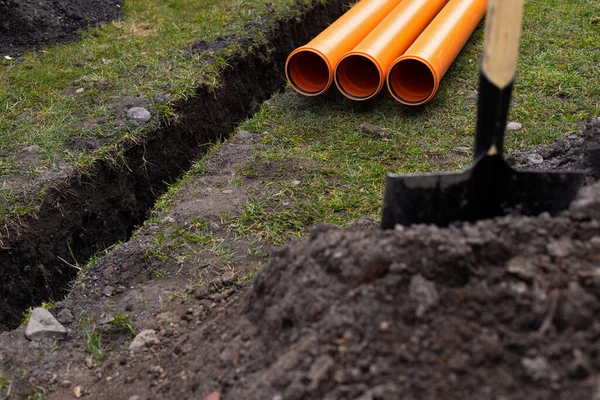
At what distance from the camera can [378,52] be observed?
435 centimetres

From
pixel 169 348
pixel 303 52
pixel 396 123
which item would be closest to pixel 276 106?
pixel 303 52

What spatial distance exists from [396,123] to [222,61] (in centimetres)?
154

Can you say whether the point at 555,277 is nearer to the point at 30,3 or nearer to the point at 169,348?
the point at 169,348

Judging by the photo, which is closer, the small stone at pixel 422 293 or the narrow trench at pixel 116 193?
the small stone at pixel 422 293

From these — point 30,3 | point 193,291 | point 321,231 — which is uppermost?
point 30,3

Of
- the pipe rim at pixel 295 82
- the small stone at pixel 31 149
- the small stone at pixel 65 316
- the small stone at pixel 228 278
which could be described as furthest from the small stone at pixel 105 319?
the pipe rim at pixel 295 82

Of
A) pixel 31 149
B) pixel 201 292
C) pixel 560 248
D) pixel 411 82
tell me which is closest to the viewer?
pixel 560 248

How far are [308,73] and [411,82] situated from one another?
85 cm

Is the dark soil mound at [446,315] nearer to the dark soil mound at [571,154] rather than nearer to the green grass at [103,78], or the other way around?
the dark soil mound at [571,154]

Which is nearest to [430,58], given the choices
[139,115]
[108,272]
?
[139,115]

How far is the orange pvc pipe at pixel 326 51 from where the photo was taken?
447cm

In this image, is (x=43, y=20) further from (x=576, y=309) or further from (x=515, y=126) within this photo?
(x=576, y=309)

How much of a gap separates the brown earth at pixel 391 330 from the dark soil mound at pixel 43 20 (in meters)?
3.58

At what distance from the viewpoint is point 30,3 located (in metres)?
5.63
